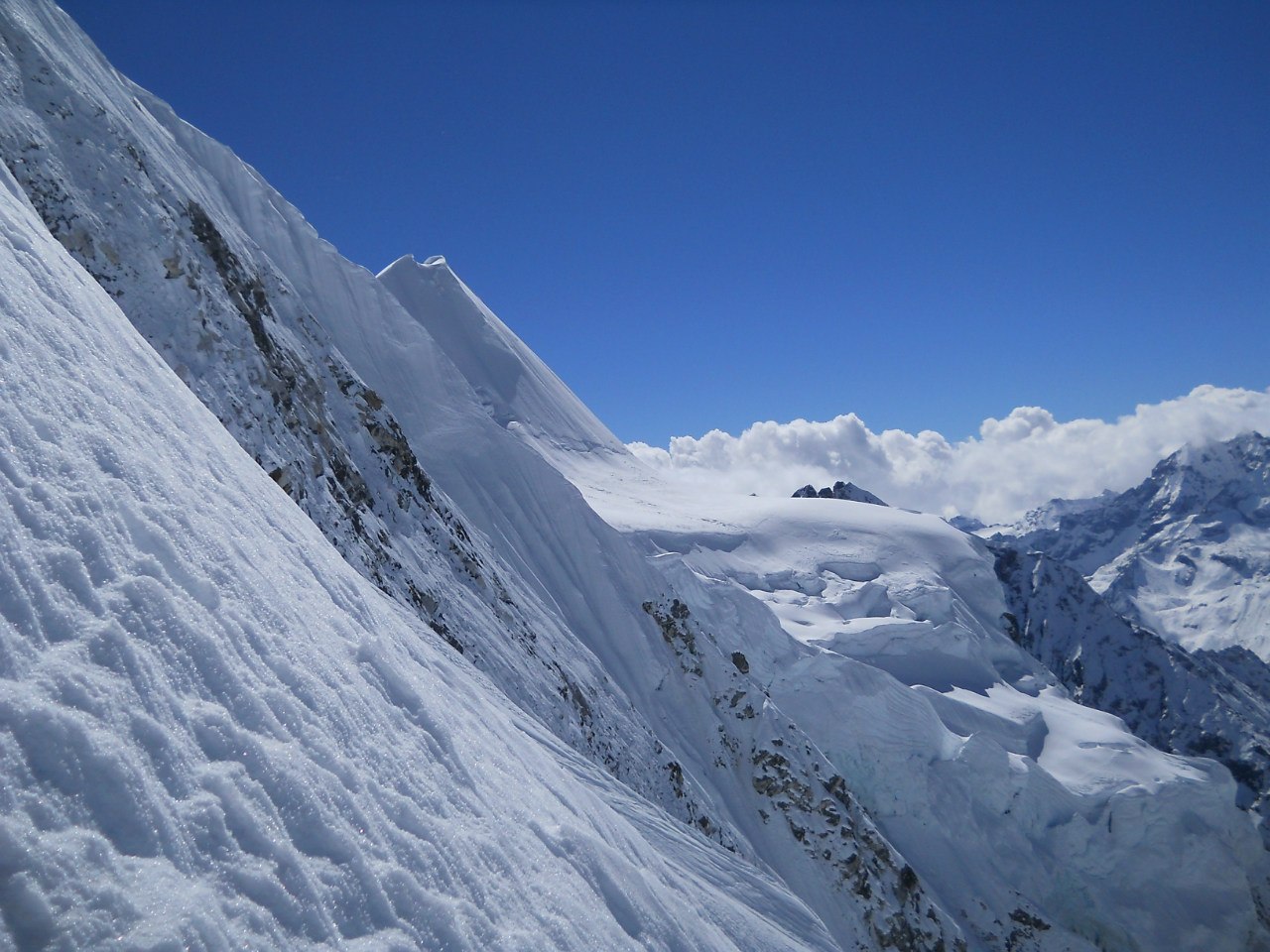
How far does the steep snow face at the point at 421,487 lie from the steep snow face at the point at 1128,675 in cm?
4116

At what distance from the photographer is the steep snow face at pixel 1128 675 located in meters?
60.5

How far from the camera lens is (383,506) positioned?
19.3 m

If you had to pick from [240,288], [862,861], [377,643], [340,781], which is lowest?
[862,861]

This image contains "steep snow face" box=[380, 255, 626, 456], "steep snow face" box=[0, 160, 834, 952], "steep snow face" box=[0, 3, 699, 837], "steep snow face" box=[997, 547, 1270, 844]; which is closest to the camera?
"steep snow face" box=[0, 160, 834, 952]

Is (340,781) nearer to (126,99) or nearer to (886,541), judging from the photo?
(126,99)

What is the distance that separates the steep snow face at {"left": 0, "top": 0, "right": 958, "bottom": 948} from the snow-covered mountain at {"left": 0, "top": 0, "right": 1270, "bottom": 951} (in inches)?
5.1

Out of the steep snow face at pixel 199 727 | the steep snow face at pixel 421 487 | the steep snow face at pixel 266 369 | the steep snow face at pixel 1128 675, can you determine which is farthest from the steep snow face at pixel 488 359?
the steep snow face at pixel 199 727

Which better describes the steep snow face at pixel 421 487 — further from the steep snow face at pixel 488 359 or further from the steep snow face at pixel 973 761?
the steep snow face at pixel 488 359

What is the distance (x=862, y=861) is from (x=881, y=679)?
47.1ft

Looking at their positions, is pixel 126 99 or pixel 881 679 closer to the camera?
pixel 126 99

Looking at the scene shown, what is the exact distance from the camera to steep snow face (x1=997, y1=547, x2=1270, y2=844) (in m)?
60.5

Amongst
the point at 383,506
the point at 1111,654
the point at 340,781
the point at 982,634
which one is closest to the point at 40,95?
the point at 383,506

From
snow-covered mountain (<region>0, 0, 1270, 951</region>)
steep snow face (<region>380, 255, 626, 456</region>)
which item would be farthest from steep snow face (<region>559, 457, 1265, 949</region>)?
steep snow face (<region>380, 255, 626, 456</region>)

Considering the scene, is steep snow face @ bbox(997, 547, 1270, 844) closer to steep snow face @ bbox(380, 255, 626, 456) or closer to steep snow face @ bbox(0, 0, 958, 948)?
steep snow face @ bbox(380, 255, 626, 456)
